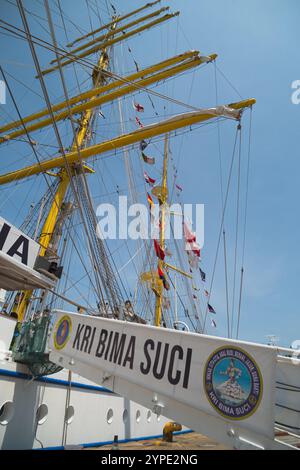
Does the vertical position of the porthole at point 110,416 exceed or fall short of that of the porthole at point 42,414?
it falls short

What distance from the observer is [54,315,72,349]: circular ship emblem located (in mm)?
4594

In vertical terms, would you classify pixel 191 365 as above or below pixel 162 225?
below

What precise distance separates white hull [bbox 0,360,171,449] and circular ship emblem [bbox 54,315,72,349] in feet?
6.52

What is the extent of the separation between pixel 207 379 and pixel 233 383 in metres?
0.30

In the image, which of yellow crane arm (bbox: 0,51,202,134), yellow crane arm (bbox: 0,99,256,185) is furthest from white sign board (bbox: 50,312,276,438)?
yellow crane arm (bbox: 0,51,202,134)

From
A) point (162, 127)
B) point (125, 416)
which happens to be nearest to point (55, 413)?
point (125, 416)

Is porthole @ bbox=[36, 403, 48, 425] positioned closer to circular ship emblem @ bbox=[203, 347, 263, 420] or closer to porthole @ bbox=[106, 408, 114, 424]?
porthole @ bbox=[106, 408, 114, 424]

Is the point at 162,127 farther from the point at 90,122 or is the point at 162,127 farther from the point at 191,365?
the point at 191,365

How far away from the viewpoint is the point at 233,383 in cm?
274

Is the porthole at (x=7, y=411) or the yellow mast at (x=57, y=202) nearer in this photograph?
the porthole at (x=7, y=411)

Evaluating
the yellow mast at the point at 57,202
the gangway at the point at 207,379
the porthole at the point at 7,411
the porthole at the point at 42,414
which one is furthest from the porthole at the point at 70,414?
the yellow mast at the point at 57,202

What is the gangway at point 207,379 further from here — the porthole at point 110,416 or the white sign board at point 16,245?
the porthole at point 110,416

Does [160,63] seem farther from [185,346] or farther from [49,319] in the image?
[185,346]

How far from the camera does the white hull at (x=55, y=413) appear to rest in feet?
19.0
